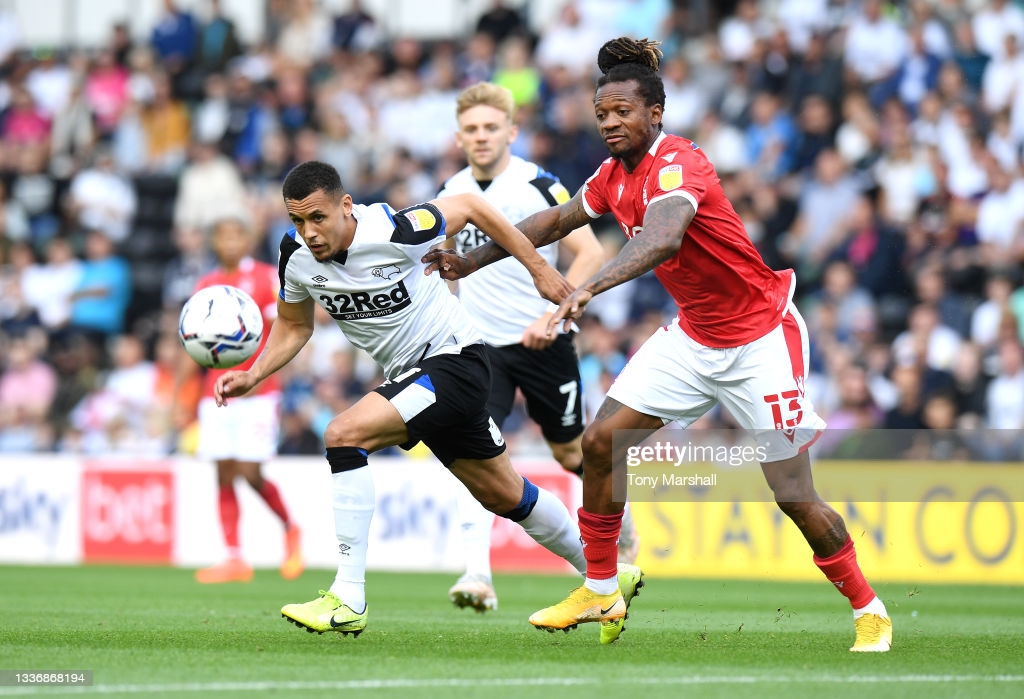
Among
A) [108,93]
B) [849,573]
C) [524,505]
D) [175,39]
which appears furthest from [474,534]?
[175,39]

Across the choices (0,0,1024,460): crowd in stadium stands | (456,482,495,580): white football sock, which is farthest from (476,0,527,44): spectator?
(456,482,495,580): white football sock

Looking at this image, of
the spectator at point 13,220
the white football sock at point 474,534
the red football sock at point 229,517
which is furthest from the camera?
the spectator at point 13,220

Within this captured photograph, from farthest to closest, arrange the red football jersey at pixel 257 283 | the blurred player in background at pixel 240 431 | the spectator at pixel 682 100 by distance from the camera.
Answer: the spectator at pixel 682 100 → the blurred player in background at pixel 240 431 → the red football jersey at pixel 257 283

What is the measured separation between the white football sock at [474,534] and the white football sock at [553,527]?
887 mm

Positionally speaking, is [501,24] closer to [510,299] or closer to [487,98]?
[487,98]

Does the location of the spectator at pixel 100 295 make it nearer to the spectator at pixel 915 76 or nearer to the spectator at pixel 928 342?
the spectator at pixel 915 76

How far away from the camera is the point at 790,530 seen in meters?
13.2

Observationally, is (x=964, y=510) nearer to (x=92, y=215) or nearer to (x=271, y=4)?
(x=92, y=215)

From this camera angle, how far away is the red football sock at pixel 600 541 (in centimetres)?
729

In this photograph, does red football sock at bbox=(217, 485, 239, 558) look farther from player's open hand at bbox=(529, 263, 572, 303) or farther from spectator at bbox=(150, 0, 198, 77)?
spectator at bbox=(150, 0, 198, 77)

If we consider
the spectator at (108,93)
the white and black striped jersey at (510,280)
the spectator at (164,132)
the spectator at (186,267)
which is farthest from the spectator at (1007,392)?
the spectator at (108,93)

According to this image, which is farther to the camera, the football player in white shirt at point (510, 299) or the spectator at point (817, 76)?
the spectator at point (817, 76)

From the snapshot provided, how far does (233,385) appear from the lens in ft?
24.8

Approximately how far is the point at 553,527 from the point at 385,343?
4.36ft
